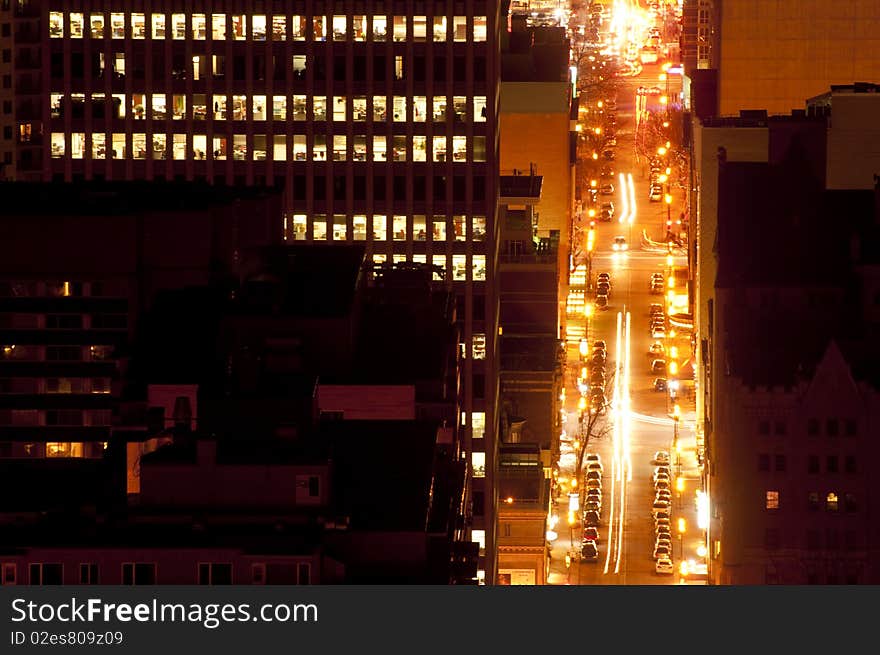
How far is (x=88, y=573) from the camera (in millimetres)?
84438

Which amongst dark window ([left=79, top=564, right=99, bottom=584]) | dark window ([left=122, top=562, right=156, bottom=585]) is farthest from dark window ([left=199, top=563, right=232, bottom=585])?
dark window ([left=79, top=564, right=99, bottom=584])

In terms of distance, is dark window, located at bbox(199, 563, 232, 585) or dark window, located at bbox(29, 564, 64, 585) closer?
dark window, located at bbox(199, 563, 232, 585)

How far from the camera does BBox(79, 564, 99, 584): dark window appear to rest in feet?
277

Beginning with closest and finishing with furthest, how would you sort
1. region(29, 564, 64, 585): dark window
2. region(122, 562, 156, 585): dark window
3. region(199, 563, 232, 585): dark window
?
region(199, 563, 232, 585): dark window → region(122, 562, 156, 585): dark window → region(29, 564, 64, 585): dark window

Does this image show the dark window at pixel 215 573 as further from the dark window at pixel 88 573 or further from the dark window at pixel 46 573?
the dark window at pixel 46 573

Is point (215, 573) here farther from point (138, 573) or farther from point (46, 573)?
point (46, 573)

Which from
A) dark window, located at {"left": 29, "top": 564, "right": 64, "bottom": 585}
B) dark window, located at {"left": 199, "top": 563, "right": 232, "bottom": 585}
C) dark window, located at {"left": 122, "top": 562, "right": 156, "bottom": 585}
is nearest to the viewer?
dark window, located at {"left": 199, "top": 563, "right": 232, "bottom": 585}

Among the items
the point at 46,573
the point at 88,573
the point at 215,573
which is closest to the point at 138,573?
the point at 88,573

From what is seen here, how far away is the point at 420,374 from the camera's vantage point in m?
122

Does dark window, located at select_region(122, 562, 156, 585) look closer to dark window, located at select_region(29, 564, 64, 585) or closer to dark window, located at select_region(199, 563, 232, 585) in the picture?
dark window, located at select_region(199, 563, 232, 585)

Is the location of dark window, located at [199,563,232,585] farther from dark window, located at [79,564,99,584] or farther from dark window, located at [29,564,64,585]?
dark window, located at [29,564,64,585]

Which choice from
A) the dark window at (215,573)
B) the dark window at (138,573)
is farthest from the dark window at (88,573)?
the dark window at (215,573)

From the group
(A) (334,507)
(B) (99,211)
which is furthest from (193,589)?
(B) (99,211)

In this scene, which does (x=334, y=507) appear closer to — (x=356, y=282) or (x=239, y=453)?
(x=239, y=453)
